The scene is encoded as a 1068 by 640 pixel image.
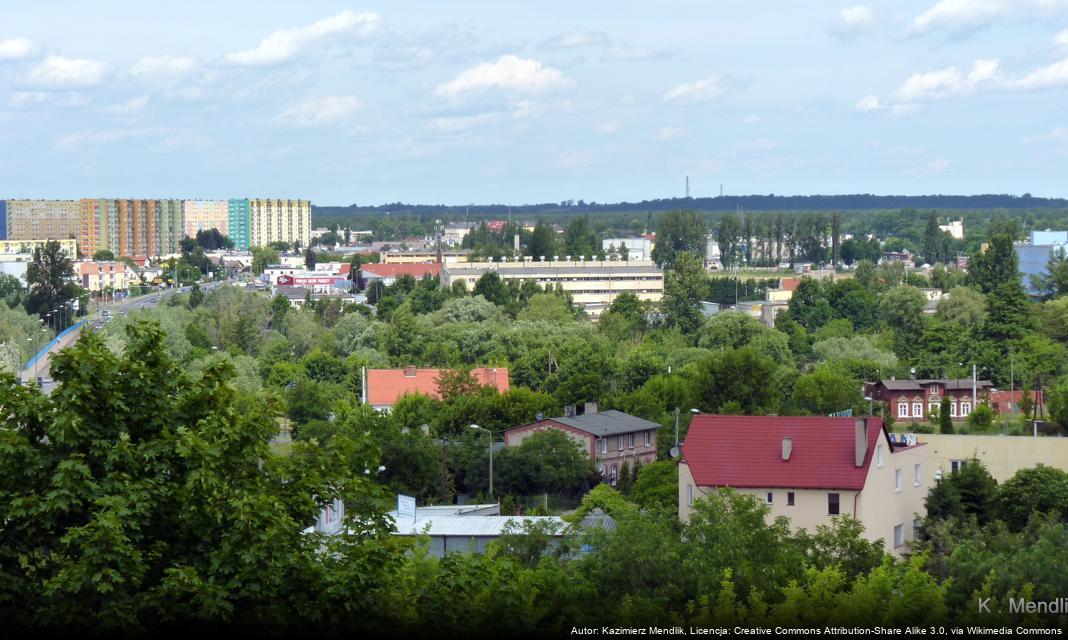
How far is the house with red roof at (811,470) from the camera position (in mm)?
26453

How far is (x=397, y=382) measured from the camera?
167ft

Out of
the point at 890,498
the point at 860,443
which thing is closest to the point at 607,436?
the point at 890,498

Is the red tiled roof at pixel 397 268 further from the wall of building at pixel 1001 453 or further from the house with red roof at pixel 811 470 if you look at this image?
the house with red roof at pixel 811 470

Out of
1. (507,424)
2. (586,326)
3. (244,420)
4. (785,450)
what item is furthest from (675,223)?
(244,420)

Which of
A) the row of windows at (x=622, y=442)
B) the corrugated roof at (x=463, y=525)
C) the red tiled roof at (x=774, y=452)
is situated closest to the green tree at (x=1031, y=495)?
the red tiled roof at (x=774, y=452)

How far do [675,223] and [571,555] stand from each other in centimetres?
10850

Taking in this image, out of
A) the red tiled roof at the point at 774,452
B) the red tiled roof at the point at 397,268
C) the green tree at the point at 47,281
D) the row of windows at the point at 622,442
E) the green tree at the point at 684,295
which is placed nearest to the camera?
the red tiled roof at the point at 774,452

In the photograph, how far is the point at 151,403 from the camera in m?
10.8

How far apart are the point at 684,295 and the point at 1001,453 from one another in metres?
45.8

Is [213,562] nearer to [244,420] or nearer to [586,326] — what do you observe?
[244,420]

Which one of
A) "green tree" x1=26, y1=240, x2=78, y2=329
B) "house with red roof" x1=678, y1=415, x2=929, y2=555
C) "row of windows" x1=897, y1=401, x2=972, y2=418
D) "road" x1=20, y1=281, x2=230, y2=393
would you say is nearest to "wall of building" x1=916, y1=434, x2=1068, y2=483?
"house with red roof" x1=678, y1=415, x2=929, y2=555

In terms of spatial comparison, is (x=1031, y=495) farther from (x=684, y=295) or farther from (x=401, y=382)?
(x=684, y=295)

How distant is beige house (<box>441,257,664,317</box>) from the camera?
110438 mm

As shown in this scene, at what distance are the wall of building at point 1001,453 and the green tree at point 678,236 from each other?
92.4 m
